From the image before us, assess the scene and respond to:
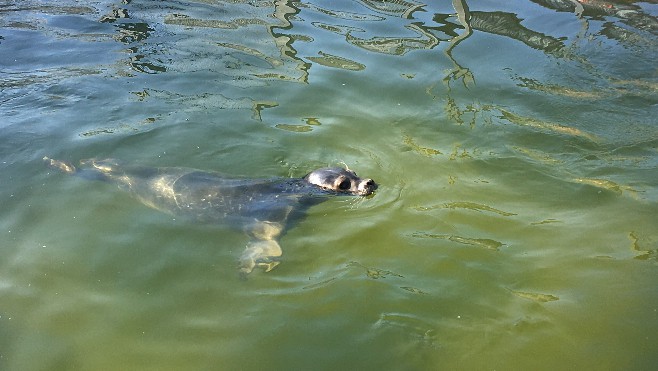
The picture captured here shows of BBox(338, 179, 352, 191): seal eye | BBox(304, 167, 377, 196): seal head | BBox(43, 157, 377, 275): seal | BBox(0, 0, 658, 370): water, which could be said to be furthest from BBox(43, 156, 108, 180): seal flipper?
BBox(338, 179, 352, 191): seal eye

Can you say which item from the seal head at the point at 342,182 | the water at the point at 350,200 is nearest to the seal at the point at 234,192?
the seal head at the point at 342,182

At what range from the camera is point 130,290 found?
185 inches

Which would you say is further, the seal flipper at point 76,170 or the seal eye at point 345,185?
the seal flipper at point 76,170

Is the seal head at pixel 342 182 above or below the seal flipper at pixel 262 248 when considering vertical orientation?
above

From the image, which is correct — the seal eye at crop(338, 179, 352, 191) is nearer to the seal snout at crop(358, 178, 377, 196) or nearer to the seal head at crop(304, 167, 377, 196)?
the seal head at crop(304, 167, 377, 196)

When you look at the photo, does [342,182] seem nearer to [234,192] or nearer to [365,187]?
[365,187]

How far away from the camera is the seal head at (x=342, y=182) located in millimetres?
5875

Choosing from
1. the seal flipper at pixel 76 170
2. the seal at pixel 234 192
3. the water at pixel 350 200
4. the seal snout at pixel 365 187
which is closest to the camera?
the water at pixel 350 200

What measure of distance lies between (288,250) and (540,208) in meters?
2.60

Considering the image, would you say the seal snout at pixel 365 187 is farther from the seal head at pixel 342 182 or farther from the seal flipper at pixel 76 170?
the seal flipper at pixel 76 170

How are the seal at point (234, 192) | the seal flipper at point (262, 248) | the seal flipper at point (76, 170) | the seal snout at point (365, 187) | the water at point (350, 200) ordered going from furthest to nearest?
the seal flipper at point (76, 170), the seal snout at point (365, 187), the seal at point (234, 192), the seal flipper at point (262, 248), the water at point (350, 200)

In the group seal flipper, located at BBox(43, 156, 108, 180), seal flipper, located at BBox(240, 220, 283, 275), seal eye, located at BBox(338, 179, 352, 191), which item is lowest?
seal flipper, located at BBox(43, 156, 108, 180)

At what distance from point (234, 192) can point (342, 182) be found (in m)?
1.13

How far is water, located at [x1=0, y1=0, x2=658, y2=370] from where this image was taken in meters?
4.18
